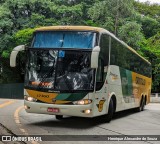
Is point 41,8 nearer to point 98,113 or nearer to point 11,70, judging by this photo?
point 11,70

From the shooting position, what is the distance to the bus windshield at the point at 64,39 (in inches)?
492

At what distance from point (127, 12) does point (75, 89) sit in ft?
99.9

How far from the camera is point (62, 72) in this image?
12.2 meters

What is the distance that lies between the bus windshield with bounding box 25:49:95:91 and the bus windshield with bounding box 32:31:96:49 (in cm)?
25

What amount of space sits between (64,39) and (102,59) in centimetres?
152

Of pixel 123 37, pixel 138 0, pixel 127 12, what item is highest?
pixel 138 0

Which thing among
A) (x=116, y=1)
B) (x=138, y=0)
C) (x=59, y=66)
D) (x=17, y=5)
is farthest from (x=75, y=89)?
(x=138, y=0)

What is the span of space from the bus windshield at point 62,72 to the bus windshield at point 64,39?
0.81 ft

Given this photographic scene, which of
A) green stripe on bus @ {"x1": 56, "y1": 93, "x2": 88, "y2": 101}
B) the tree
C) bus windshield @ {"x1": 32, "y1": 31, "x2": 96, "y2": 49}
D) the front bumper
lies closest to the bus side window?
bus windshield @ {"x1": 32, "y1": 31, "x2": 96, "y2": 49}

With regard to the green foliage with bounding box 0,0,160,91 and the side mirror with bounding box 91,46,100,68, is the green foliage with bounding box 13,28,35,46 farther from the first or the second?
the side mirror with bounding box 91,46,100,68

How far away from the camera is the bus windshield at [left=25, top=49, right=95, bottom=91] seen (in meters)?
12.1

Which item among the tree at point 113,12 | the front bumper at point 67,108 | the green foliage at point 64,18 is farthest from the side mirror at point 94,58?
the green foliage at point 64,18

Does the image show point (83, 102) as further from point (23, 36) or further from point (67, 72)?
point (23, 36)

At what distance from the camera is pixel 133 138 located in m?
10.2
